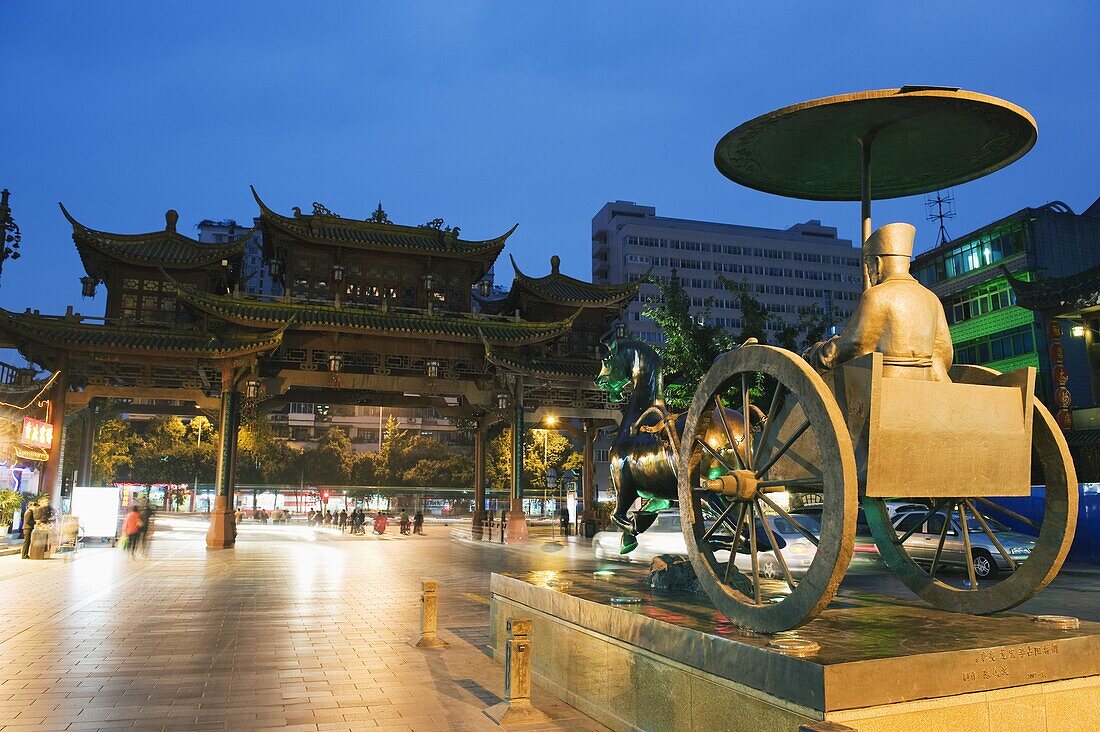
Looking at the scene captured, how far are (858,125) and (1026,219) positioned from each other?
101ft

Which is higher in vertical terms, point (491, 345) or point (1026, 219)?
point (1026, 219)

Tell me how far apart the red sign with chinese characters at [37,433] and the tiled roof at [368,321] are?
499 cm

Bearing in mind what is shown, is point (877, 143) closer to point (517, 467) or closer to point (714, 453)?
point (714, 453)

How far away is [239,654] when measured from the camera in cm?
786

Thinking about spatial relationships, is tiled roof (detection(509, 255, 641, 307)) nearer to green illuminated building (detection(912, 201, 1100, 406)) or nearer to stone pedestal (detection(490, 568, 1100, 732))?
green illuminated building (detection(912, 201, 1100, 406))

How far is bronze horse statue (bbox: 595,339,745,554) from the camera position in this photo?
7117 millimetres

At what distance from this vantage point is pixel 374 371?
2534 cm

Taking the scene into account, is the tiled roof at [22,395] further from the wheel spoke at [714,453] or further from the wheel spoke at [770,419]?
the wheel spoke at [770,419]

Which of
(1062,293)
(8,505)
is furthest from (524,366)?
(1062,293)

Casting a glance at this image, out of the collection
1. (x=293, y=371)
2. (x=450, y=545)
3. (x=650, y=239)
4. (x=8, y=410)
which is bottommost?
(x=450, y=545)

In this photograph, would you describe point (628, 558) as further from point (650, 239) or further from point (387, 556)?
point (650, 239)

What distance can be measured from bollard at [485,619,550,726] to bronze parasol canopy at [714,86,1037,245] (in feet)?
12.8

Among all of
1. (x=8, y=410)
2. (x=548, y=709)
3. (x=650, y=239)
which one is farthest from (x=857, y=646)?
(x=650, y=239)

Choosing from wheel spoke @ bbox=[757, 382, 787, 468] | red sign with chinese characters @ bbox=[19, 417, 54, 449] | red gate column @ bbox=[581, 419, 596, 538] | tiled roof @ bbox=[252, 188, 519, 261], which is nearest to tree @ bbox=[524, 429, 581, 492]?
red gate column @ bbox=[581, 419, 596, 538]
